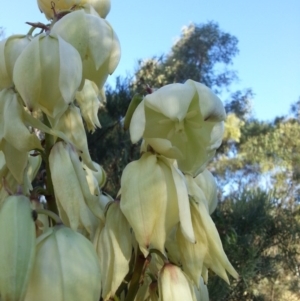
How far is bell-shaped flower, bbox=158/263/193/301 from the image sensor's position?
35 centimetres

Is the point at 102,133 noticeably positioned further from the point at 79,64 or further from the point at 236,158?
the point at 236,158

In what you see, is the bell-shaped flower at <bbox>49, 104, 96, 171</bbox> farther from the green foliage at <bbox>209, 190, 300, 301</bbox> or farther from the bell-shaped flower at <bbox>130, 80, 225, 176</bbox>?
the green foliage at <bbox>209, 190, 300, 301</bbox>

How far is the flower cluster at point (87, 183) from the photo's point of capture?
11.6 inches

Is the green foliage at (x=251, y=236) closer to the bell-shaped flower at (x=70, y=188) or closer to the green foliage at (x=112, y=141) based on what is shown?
the green foliage at (x=112, y=141)

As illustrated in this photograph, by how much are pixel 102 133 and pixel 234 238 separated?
0.60 meters

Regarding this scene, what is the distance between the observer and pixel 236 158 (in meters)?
6.60

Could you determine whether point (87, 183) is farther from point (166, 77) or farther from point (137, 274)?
point (166, 77)

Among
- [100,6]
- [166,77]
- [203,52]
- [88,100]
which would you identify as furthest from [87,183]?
[203,52]

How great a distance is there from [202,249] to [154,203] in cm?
5

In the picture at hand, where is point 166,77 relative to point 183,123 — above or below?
above

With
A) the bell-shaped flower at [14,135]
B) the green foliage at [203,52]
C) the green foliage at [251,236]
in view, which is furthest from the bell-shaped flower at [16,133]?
the green foliage at [203,52]

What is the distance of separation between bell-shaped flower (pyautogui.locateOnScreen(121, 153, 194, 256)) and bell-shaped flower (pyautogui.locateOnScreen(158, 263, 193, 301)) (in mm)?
29

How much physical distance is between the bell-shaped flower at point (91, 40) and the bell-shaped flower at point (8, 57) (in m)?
0.03

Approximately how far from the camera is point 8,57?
368 millimetres
